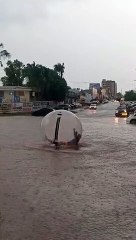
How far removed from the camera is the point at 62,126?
21.0m

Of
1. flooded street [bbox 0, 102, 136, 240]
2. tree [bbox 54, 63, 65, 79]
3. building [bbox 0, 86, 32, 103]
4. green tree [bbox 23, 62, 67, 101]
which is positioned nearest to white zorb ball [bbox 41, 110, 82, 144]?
flooded street [bbox 0, 102, 136, 240]

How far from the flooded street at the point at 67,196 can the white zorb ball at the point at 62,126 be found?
6.98 ft

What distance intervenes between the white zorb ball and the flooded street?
2.13 metres

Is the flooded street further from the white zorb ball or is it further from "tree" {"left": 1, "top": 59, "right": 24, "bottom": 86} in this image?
"tree" {"left": 1, "top": 59, "right": 24, "bottom": 86}

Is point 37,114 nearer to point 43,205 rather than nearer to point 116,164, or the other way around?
point 116,164

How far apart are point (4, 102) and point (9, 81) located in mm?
76326

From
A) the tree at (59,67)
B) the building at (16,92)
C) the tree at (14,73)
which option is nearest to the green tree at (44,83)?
the building at (16,92)

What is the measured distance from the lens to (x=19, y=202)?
9578 millimetres

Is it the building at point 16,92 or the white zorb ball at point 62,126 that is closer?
the white zorb ball at point 62,126

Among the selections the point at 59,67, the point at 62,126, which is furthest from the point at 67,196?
the point at 59,67

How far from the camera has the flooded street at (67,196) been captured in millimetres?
7500

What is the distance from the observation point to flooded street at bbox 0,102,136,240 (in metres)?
7.50

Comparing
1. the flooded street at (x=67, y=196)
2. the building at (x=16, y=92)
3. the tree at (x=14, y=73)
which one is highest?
the tree at (x=14, y=73)

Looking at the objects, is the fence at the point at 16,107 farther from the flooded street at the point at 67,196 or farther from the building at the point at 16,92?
the flooded street at the point at 67,196
